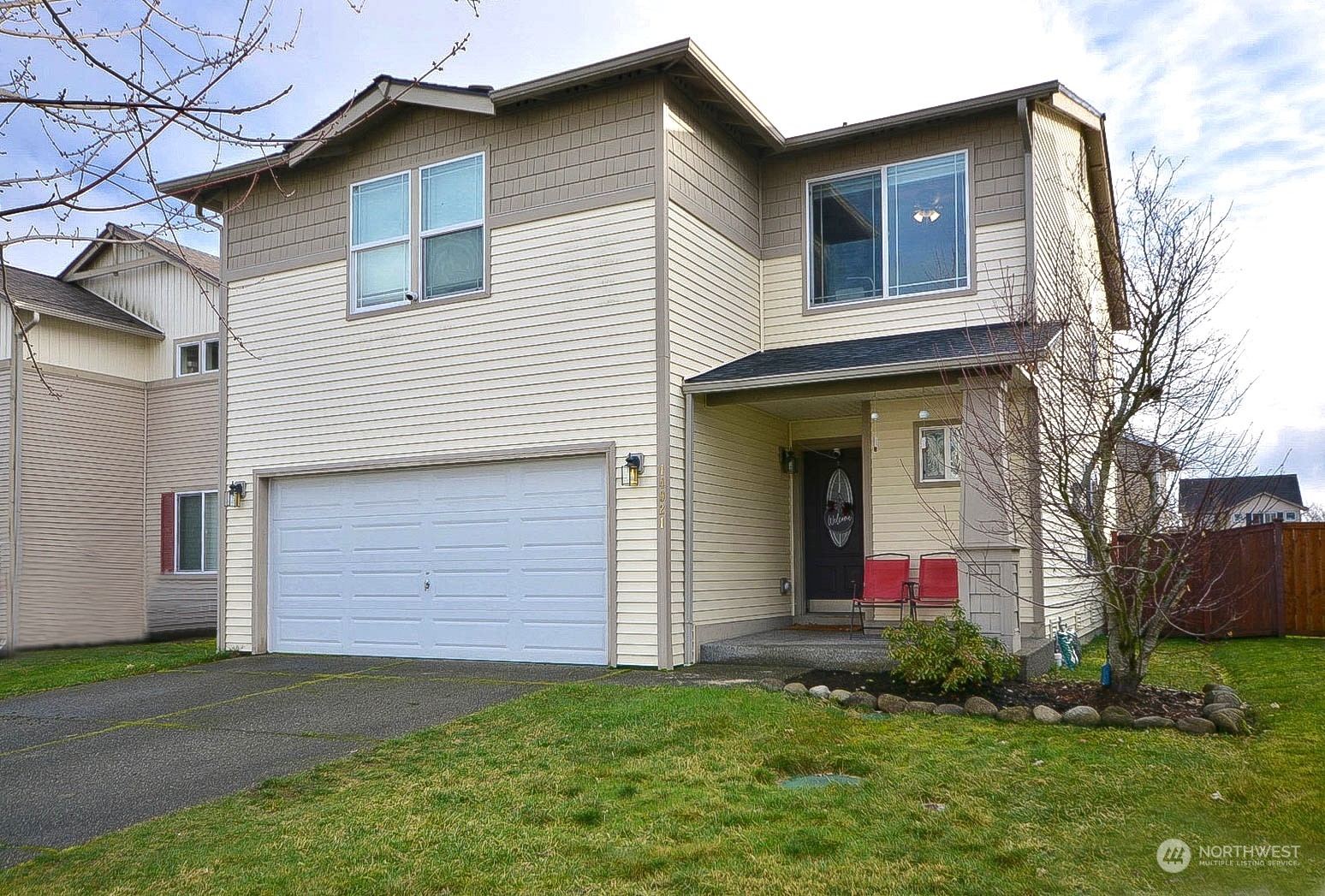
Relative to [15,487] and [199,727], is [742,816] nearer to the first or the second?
[199,727]

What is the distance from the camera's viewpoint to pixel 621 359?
10758 mm

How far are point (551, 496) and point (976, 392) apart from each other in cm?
457

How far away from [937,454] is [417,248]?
645cm

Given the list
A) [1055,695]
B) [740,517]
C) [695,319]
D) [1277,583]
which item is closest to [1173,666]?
[1055,695]

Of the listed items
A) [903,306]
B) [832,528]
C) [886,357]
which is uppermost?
[903,306]

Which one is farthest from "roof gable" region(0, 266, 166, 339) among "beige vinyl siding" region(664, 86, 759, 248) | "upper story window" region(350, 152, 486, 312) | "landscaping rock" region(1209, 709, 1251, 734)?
"landscaping rock" region(1209, 709, 1251, 734)

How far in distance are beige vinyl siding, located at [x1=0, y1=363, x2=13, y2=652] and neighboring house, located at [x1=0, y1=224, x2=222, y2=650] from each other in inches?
0.8

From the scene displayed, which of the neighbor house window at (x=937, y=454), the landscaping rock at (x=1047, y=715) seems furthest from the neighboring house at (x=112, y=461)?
the landscaping rock at (x=1047, y=715)

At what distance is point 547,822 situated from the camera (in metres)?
5.40

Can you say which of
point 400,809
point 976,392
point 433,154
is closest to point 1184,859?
point 400,809

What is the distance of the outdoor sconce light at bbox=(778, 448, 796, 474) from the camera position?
13.0m

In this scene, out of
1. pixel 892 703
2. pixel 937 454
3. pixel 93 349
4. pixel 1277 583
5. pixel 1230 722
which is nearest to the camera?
pixel 1230 722

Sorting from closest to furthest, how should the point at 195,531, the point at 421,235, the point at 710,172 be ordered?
1. the point at 710,172
2. the point at 421,235
3. the point at 195,531

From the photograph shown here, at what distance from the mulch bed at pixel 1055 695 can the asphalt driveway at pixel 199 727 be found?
258 cm
